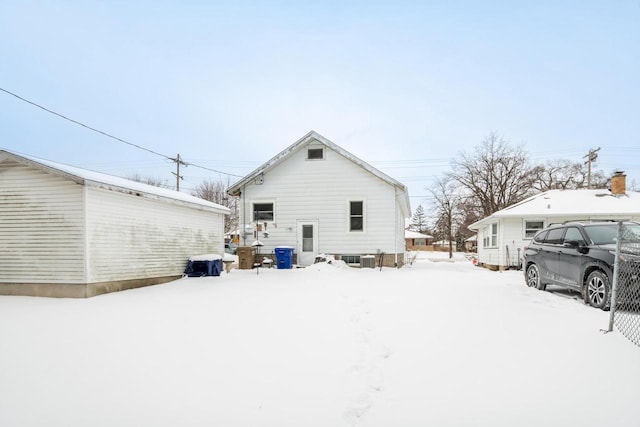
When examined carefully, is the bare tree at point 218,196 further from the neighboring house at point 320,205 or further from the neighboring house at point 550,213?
the neighboring house at point 550,213

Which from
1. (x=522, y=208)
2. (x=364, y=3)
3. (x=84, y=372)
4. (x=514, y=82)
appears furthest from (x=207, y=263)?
(x=514, y=82)

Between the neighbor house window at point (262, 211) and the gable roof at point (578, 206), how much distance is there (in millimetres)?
11844

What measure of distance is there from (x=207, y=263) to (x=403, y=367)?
31.1 feet

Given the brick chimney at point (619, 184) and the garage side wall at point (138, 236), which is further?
the brick chimney at point (619, 184)

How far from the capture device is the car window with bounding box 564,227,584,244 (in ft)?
23.0

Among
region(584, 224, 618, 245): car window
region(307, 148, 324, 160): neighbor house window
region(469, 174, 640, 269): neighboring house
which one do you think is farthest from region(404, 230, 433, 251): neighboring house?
region(584, 224, 618, 245): car window

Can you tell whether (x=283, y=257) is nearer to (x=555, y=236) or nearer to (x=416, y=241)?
(x=555, y=236)

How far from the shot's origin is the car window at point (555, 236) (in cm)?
784

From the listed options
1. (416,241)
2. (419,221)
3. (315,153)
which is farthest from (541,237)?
(419,221)

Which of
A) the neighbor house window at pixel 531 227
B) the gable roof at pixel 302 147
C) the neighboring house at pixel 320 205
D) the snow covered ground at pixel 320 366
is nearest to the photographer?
the snow covered ground at pixel 320 366

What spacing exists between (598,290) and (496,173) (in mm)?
34924

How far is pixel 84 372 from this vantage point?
12.0ft

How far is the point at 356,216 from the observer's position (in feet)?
49.2

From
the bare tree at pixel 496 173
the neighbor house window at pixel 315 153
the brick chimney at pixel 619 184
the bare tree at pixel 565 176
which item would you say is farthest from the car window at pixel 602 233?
the bare tree at pixel 565 176
